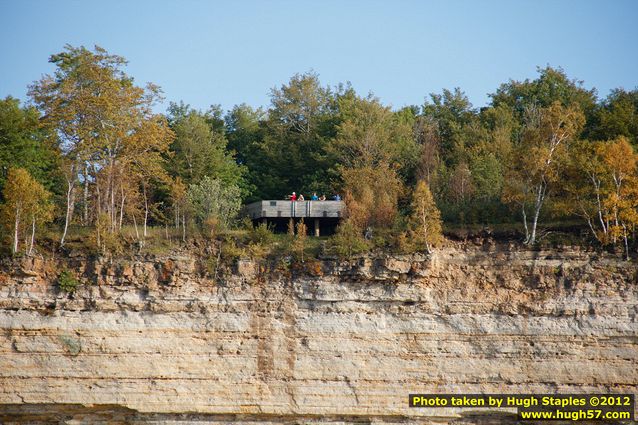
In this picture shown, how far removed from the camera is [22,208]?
36.9 metres

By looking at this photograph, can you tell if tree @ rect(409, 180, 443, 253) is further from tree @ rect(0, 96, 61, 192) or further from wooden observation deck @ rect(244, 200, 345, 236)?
tree @ rect(0, 96, 61, 192)

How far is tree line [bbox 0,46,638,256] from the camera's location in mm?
36969

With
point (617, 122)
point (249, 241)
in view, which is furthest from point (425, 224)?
point (617, 122)

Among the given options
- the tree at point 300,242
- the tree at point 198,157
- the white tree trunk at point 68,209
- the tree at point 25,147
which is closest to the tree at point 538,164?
the tree at point 300,242

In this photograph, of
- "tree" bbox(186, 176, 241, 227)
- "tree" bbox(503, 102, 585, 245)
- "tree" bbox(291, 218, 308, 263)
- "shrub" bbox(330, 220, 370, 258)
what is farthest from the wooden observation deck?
"tree" bbox(503, 102, 585, 245)

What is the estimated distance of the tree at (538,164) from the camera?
121 ft

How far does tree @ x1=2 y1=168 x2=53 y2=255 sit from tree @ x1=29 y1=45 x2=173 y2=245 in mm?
1731

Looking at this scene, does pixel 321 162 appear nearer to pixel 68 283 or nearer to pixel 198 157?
pixel 198 157

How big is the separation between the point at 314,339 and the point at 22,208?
1121 cm

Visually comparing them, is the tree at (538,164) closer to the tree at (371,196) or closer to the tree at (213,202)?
the tree at (371,196)

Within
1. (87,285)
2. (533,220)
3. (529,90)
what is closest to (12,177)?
(87,285)

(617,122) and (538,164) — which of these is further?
(617,122)

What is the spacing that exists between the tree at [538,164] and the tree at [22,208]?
53.7 ft

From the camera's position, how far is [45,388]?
3488 centimetres
